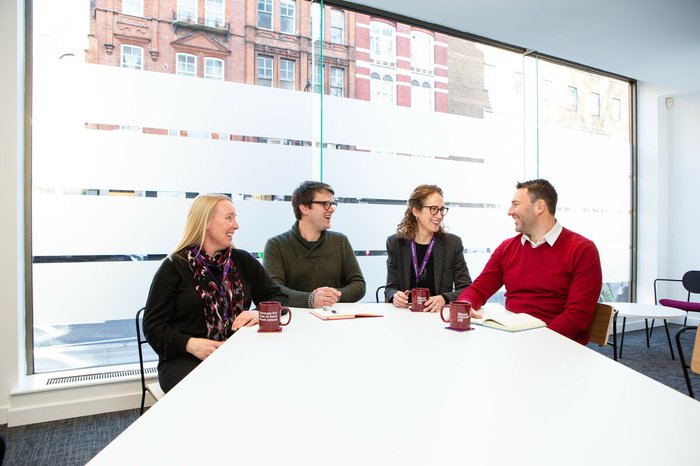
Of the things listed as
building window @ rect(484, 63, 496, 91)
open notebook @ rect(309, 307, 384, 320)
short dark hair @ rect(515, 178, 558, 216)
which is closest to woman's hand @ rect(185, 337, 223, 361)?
open notebook @ rect(309, 307, 384, 320)

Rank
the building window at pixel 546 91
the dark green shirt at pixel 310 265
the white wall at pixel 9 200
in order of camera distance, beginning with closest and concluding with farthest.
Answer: the white wall at pixel 9 200 → the dark green shirt at pixel 310 265 → the building window at pixel 546 91

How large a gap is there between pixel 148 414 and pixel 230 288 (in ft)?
4.07

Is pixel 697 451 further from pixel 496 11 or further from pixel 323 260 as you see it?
pixel 496 11

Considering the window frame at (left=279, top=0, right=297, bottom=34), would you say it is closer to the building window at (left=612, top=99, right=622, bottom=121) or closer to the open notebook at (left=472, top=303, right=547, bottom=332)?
the open notebook at (left=472, top=303, right=547, bottom=332)

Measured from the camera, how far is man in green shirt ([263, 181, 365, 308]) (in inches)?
114

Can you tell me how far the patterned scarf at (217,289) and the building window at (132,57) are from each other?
1.69m

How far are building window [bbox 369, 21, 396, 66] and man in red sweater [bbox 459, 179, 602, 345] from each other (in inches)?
72.9

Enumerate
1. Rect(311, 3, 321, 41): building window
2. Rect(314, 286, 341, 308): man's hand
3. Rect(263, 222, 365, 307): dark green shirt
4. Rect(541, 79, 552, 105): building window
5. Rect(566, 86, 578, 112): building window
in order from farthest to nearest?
Rect(566, 86, 578, 112): building window
Rect(541, 79, 552, 105): building window
Rect(311, 3, 321, 41): building window
Rect(263, 222, 365, 307): dark green shirt
Rect(314, 286, 341, 308): man's hand

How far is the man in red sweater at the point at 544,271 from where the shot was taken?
7.30 feet

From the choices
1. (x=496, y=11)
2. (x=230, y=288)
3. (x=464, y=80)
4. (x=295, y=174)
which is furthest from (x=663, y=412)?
(x=464, y=80)

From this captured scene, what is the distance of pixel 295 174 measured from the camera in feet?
11.5

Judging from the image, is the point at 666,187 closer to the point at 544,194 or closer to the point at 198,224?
the point at 544,194

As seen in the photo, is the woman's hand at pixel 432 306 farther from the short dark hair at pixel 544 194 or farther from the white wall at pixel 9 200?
the white wall at pixel 9 200

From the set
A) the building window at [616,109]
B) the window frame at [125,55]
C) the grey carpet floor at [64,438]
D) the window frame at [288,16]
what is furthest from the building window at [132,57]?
the building window at [616,109]
